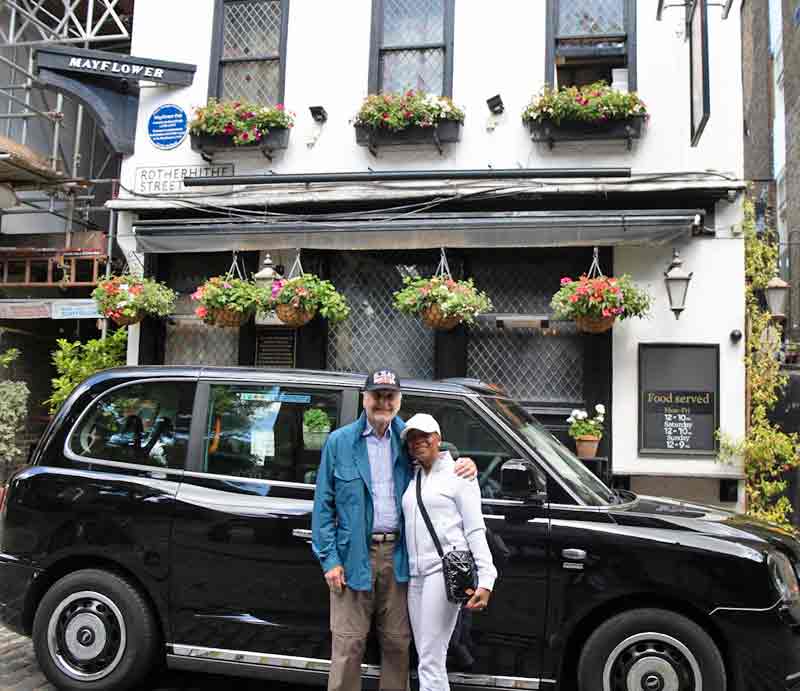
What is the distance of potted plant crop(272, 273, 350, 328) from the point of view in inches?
332

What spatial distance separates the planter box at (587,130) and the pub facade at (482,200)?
35mm

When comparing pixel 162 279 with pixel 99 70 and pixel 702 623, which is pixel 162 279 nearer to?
pixel 99 70

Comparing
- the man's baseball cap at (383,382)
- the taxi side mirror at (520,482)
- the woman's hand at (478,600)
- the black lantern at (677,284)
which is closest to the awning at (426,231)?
the black lantern at (677,284)

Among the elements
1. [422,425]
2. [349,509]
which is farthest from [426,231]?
[349,509]

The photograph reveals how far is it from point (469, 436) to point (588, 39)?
6662 mm

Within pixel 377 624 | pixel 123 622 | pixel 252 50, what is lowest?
pixel 123 622

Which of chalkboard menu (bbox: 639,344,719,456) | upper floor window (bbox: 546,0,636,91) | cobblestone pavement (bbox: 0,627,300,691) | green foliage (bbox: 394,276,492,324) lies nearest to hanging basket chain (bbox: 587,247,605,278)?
chalkboard menu (bbox: 639,344,719,456)

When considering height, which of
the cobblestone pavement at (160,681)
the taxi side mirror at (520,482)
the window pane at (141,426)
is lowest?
the cobblestone pavement at (160,681)

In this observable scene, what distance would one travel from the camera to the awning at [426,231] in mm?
8219

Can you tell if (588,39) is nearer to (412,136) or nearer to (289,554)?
(412,136)

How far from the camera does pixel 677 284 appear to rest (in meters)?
8.23

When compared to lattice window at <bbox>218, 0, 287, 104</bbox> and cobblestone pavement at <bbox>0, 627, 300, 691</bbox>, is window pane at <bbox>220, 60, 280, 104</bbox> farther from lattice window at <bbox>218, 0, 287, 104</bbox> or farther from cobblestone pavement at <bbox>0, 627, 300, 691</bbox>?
cobblestone pavement at <bbox>0, 627, 300, 691</bbox>

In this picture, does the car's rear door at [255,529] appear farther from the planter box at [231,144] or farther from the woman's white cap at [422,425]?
the planter box at [231,144]

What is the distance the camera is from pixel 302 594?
4254mm
